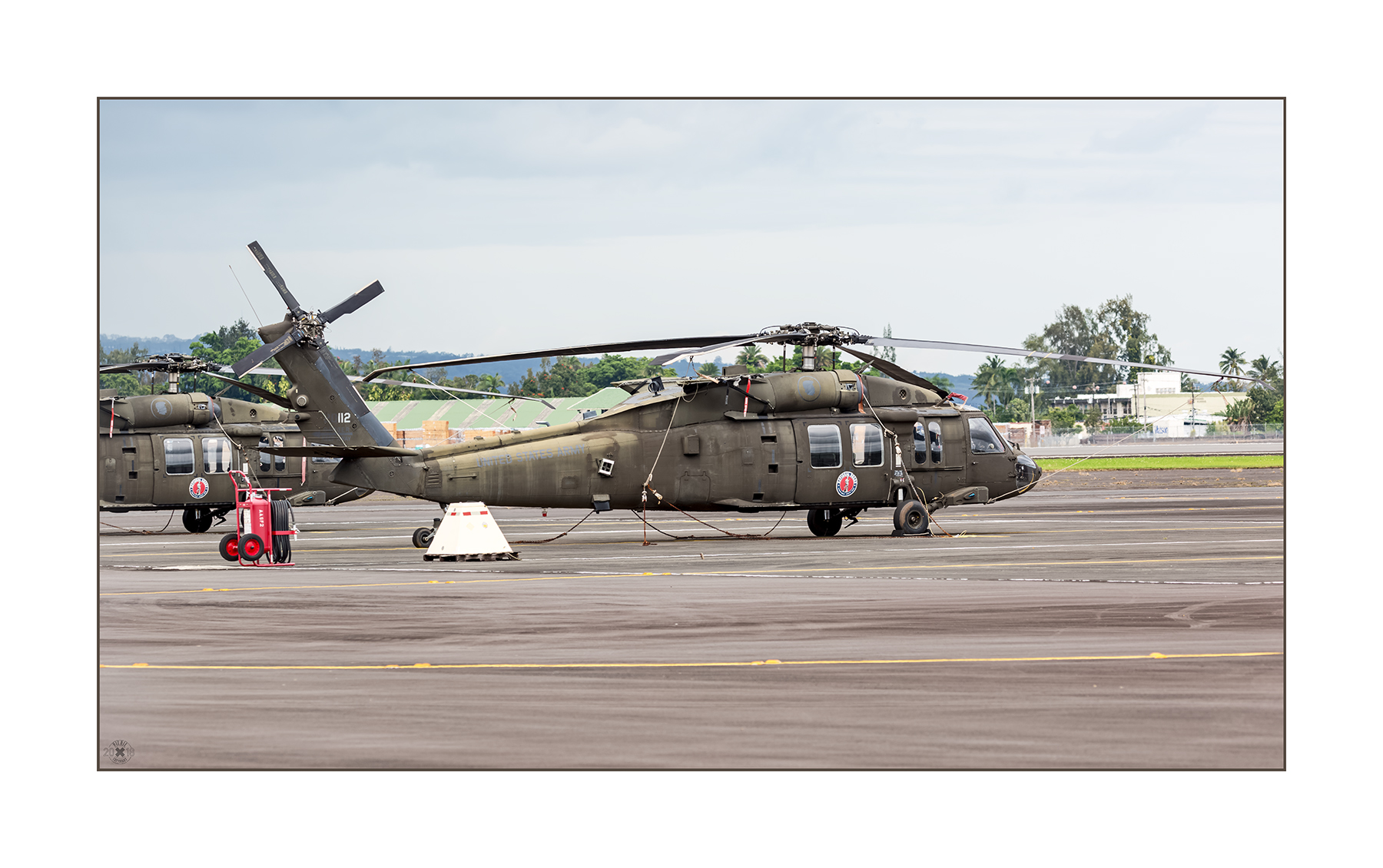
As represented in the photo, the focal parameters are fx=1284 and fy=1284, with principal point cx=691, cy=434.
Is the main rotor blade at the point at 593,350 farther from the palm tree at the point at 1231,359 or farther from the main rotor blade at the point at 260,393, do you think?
the palm tree at the point at 1231,359

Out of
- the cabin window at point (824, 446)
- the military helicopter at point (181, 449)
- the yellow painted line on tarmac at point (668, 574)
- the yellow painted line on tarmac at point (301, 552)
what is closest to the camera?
the yellow painted line on tarmac at point (668, 574)

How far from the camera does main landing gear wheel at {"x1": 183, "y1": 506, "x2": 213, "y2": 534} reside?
1411 inches

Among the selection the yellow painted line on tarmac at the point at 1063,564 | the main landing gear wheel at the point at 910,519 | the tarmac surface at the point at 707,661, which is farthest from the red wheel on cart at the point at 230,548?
the main landing gear wheel at the point at 910,519

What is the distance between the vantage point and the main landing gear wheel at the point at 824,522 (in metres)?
29.7

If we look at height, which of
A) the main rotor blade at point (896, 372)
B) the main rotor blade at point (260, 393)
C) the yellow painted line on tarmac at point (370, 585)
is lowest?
the yellow painted line on tarmac at point (370, 585)

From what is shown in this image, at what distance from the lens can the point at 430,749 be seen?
959 centimetres

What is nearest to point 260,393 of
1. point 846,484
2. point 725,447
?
point 725,447

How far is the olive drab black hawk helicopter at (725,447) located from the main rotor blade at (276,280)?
34mm

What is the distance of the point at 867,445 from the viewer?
94.2 ft

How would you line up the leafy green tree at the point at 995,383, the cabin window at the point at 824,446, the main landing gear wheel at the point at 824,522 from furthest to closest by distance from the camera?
the leafy green tree at the point at 995,383
the main landing gear wheel at the point at 824,522
the cabin window at the point at 824,446

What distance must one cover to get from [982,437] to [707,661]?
711 inches

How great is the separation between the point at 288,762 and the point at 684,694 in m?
3.53

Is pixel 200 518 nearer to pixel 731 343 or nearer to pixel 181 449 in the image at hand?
pixel 181 449

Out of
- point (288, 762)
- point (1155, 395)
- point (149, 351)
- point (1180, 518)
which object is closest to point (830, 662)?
point (288, 762)
